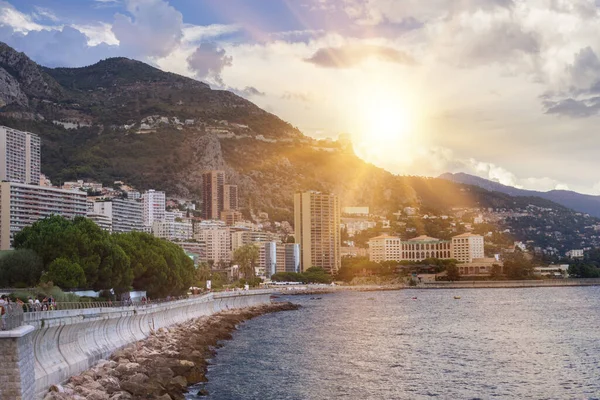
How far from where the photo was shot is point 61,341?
94.6ft

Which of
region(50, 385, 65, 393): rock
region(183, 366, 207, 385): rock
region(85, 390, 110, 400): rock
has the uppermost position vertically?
region(50, 385, 65, 393): rock

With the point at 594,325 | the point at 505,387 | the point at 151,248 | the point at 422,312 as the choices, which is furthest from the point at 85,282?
the point at 422,312

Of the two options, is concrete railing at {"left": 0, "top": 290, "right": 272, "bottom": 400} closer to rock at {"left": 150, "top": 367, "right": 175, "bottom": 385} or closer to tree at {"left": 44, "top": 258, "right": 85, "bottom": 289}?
rock at {"left": 150, "top": 367, "right": 175, "bottom": 385}

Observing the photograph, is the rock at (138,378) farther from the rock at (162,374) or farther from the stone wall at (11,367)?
the stone wall at (11,367)

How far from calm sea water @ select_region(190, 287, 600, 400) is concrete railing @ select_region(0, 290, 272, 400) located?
4882 millimetres

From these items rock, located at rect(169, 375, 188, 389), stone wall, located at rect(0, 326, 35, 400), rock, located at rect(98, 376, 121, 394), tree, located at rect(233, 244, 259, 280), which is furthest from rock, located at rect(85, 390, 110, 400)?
tree, located at rect(233, 244, 259, 280)

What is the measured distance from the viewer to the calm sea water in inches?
1522

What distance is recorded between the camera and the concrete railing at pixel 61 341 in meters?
21.7

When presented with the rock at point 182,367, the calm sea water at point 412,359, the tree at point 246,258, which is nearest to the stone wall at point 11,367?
the calm sea water at point 412,359

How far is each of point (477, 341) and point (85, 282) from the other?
91.9ft

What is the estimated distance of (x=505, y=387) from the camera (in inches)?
1543

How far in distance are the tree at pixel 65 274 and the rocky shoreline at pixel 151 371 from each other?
6.91 meters

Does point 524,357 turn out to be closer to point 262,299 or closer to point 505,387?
point 505,387

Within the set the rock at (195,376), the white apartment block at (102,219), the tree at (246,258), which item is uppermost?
the white apartment block at (102,219)
